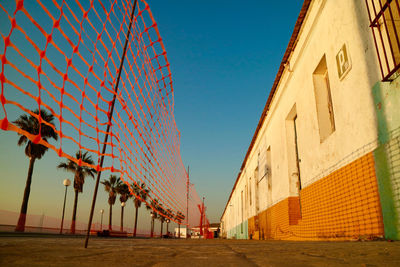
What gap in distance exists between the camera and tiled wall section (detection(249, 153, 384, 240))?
4555 mm

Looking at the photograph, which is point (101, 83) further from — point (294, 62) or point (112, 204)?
point (112, 204)

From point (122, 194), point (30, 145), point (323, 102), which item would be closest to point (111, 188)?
point (122, 194)

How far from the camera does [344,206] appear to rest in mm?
5508

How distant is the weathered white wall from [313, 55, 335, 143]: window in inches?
6.1

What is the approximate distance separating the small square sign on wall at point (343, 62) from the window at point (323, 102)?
1.17 metres

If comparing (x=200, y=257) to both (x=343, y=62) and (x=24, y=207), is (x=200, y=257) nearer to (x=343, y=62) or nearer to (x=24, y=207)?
(x=343, y=62)

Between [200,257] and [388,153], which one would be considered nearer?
[200,257]

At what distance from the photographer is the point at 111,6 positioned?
4.85 meters

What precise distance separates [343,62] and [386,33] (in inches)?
57.1

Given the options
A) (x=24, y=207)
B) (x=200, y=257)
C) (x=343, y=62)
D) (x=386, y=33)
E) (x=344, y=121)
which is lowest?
(x=200, y=257)

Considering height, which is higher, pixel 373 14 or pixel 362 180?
pixel 373 14

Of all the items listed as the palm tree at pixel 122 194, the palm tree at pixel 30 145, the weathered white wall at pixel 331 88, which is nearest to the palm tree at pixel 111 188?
the palm tree at pixel 122 194

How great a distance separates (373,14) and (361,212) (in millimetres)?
3416

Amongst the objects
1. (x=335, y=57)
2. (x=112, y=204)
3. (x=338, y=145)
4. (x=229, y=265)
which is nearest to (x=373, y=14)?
(x=335, y=57)
